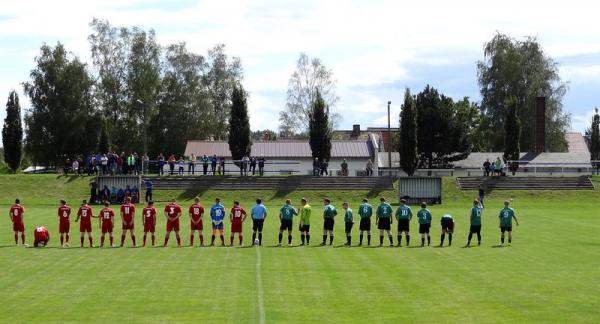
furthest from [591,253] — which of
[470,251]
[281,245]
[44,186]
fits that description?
[44,186]

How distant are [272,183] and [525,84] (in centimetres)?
4384

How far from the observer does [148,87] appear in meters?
102

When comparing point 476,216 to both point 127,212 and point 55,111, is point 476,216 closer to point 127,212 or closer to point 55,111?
point 127,212

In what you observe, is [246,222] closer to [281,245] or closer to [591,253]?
[281,245]

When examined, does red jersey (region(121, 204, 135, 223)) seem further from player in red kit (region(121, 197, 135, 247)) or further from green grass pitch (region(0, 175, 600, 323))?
green grass pitch (region(0, 175, 600, 323))

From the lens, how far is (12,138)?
8462cm

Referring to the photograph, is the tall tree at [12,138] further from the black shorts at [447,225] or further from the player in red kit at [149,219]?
the black shorts at [447,225]

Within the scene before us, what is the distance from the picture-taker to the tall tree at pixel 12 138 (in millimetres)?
84562

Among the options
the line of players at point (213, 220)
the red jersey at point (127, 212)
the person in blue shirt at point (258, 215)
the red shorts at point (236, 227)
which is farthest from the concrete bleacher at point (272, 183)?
the red shorts at point (236, 227)

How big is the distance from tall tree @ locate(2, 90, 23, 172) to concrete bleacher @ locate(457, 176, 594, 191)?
40898 mm

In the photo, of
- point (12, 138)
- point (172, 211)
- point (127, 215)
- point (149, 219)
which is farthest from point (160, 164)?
point (172, 211)

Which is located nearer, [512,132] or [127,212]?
[127,212]

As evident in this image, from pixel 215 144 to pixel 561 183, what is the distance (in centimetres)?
3950

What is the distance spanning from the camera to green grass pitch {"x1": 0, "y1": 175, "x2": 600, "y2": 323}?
19031 mm
